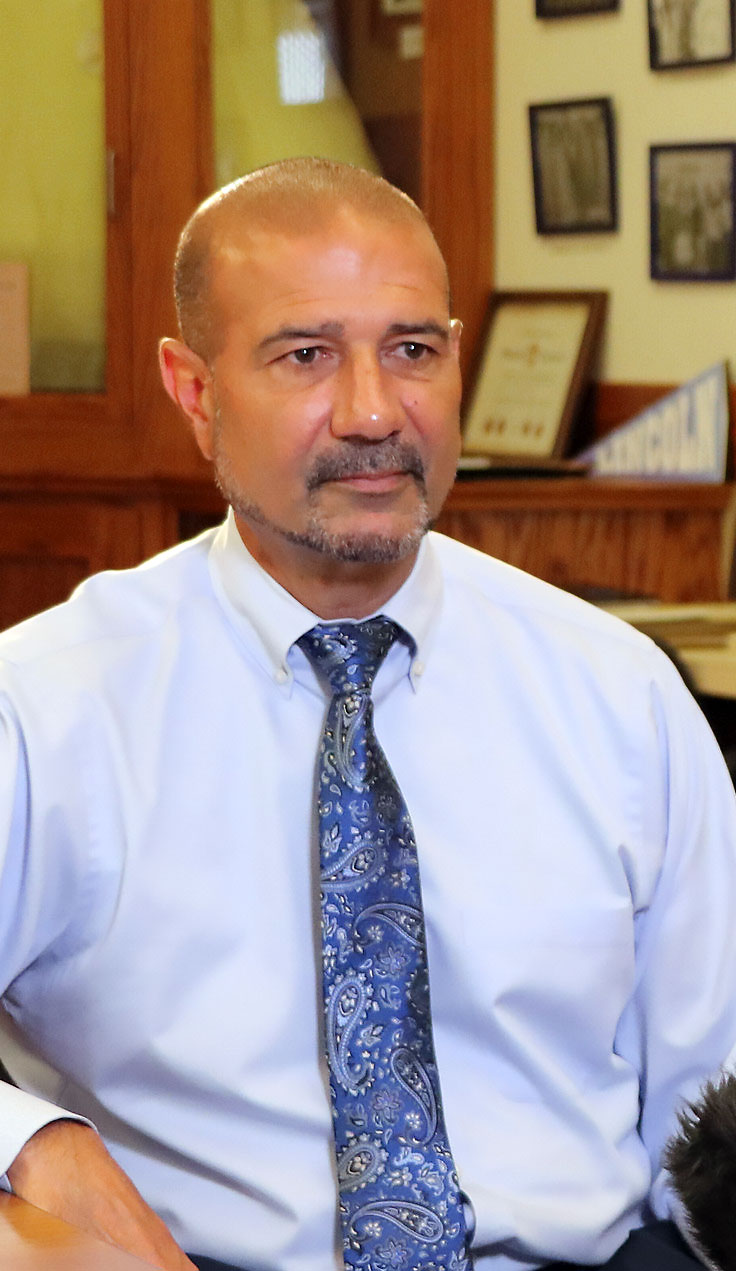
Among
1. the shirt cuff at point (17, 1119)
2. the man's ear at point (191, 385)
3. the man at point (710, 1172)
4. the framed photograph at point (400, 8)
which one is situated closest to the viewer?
the man at point (710, 1172)

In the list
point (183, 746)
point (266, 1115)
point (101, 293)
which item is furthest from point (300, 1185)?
point (101, 293)

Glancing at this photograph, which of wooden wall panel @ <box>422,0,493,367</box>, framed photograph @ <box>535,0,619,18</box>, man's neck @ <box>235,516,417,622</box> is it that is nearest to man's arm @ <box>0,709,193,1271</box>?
man's neck @ <box>235,516,417,622</box>

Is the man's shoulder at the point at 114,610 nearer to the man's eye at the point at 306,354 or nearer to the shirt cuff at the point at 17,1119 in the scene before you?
the man's eye at the point at 306,354

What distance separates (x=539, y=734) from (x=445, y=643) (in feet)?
0.37

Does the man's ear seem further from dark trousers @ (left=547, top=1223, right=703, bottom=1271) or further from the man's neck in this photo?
dark trousers @ (left=547, top=1223, right=703, bottom=1271)

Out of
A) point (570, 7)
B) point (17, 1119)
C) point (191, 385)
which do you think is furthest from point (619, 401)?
point (17, 1119)

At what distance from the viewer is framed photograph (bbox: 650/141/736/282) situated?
11.1 feet

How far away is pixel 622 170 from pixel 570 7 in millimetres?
382

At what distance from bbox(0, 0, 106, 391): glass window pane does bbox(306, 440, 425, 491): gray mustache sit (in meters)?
2.20

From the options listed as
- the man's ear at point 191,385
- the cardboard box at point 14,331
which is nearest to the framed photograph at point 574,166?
the cardboard box at point 14,331

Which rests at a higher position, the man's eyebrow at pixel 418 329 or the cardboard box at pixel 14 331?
the cardboard box at pixel 14 331

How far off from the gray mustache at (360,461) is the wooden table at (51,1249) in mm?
616

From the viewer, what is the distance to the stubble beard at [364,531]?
136cm

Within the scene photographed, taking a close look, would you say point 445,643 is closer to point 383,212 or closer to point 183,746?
point 183,746
